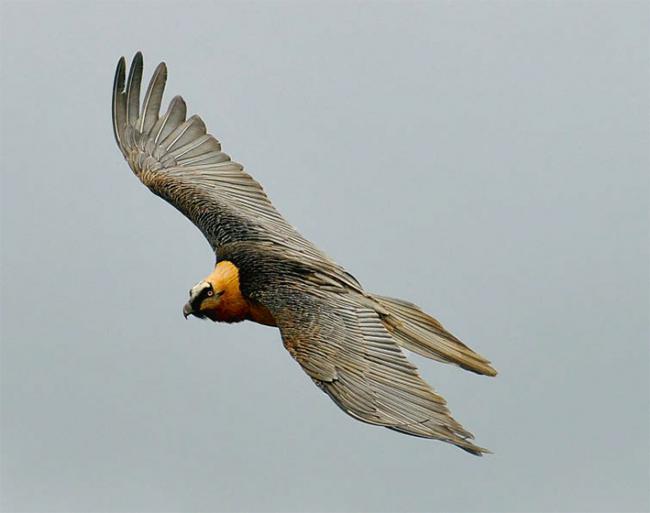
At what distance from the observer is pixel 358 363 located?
18.1 m

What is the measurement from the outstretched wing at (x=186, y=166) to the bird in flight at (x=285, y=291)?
0.02 metres

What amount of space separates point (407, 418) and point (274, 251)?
15.1ft

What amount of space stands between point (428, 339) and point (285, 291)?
7.33 feet

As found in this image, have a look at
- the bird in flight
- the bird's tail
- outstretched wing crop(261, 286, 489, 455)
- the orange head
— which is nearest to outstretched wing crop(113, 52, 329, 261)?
the bird in flight

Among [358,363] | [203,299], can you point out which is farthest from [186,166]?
[358,363]

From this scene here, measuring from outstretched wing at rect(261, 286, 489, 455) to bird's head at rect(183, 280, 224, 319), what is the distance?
120cm

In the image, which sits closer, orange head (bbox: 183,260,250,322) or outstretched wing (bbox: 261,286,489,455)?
outstretched wing (bbox: 261,286,489,455)

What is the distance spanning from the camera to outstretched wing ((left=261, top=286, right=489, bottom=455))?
55.7ft

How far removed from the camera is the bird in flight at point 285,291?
1756cm

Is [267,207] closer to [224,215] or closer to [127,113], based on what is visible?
[224,215]

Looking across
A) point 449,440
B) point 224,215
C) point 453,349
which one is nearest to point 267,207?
point 224,215

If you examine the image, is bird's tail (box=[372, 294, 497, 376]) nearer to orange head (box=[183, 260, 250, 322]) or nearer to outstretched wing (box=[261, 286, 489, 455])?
outstretched wing (box=[261, 286, 489, 455])

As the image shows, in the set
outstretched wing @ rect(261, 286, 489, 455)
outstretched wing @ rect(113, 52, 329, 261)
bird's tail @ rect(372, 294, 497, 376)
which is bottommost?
outstretched wing @ rect(261, 286, 489, 455)

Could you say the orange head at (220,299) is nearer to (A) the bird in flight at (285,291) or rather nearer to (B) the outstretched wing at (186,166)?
(A) the bird in flight at (285,291)
